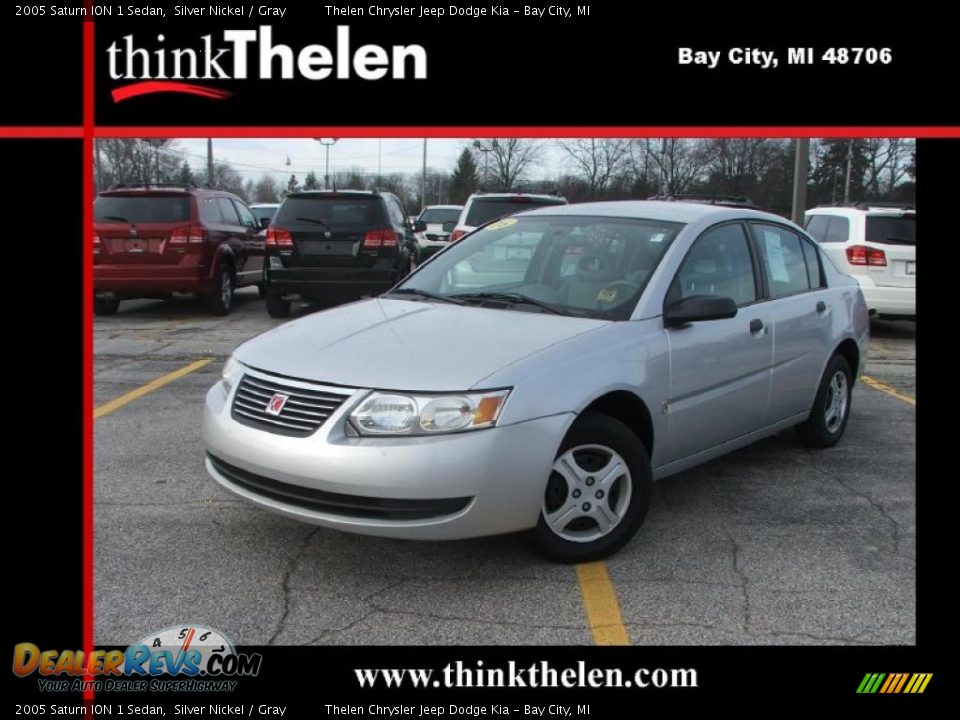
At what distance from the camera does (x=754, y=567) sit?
Result: 3967 millimetres

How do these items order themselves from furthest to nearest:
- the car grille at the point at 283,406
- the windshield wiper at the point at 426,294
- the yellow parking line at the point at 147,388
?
the yellow parking line at the point at 147,388 → the windshield wiper at the point at 426,294 → the car grille at the point at 283,406

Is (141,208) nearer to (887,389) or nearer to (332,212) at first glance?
(332,212)

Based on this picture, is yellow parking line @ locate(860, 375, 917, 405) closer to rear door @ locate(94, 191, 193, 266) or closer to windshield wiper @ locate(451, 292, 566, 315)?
windshield wiper @ locate(451, 292, 566, 315)

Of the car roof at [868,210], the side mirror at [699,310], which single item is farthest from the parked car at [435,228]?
the side mirror at [699,310]

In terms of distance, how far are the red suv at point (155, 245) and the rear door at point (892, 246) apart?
8346mm

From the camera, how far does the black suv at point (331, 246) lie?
1118 cm

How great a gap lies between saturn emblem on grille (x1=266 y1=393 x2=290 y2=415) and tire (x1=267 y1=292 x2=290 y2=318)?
8091 mm

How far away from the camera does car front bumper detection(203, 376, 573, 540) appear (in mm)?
3482

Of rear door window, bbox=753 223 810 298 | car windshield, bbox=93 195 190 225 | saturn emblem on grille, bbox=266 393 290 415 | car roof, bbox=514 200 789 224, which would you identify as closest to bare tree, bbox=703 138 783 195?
car windshield, bbox=93 195 190 225

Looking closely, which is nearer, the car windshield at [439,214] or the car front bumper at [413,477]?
the car front bumper at [413,477]

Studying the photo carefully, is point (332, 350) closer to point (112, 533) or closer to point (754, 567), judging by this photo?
point (112, 533)

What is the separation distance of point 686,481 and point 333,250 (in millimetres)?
7057

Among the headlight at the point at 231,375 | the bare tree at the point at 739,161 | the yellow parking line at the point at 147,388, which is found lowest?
the yellow parking line at the point at 147,388

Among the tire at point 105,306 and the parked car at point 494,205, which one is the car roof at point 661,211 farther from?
the tire at point 105,306
